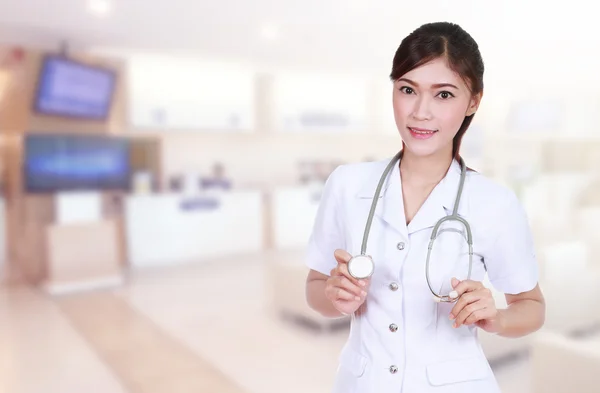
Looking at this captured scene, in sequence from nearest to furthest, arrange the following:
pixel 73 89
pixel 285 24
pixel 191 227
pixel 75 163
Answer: pixel 285 24 → pixel 73 89 → pixel 75 163 → pixel 191 227

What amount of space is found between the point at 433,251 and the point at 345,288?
0.19 m

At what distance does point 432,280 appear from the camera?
970mm

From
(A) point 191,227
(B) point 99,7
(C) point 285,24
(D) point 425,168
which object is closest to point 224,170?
(A) point 191,227

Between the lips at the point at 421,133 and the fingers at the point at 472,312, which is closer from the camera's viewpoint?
the fingers at the point at 472,312

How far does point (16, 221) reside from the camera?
5711 mm

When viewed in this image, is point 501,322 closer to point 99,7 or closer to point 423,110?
point 423,110

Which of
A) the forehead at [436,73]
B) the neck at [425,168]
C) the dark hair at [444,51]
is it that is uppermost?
the dark hair at [444,51]

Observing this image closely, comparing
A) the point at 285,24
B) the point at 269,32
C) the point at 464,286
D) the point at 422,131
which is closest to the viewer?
the point at 464,286

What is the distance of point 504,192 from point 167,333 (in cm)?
332

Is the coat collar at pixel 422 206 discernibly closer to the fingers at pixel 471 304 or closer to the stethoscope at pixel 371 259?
the stethoscope at pixel 371 259

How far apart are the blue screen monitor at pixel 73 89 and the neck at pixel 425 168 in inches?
201

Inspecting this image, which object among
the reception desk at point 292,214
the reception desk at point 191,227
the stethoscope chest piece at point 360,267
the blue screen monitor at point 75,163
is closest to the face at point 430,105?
the stethoscope chest piece at point 360,267

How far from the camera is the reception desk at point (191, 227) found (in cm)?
609

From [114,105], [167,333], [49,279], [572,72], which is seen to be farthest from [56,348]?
[572,72]
